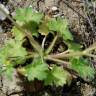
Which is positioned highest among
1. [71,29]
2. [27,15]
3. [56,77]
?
[27,15]

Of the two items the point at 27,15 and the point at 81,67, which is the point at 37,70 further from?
the point at 27,15

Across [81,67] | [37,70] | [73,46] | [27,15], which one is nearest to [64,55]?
[73,46]

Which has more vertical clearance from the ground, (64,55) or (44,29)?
(44,29)

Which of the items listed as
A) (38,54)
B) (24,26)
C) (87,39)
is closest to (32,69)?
(38,54)

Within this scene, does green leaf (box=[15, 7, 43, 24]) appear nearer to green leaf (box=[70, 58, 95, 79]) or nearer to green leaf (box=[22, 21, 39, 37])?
green leaf (box=[22, 21, 39, 37])

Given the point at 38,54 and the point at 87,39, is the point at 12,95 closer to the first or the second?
the point at 38,54
